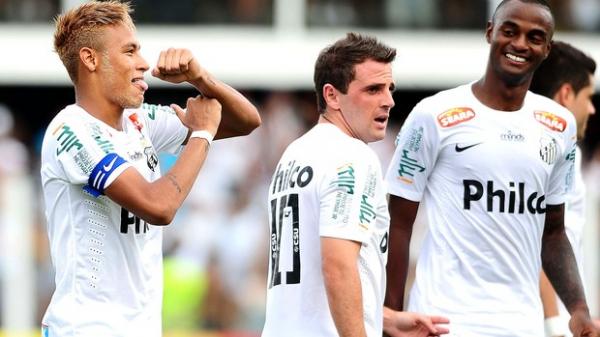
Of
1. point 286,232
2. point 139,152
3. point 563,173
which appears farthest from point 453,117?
point 139,152

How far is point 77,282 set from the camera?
18.7ft

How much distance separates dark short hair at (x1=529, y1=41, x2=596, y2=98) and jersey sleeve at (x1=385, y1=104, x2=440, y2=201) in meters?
1.30

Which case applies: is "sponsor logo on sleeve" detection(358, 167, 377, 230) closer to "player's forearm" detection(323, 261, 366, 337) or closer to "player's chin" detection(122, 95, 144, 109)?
"player's forearm" detection(323, 261, 366, 337)

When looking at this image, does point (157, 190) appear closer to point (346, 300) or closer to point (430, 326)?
point (346, 300)

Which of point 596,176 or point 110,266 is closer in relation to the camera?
point 110,266

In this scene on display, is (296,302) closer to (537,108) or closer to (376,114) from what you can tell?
(376,114)

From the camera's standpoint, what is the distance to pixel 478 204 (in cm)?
655

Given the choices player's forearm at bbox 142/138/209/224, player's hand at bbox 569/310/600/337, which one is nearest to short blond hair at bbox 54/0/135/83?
player's forearm at bbox 142/138/209/224

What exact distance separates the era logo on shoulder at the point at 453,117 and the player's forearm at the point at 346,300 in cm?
135

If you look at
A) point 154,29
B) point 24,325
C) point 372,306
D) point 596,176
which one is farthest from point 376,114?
point 154,29

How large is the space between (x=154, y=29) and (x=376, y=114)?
17.3 metres

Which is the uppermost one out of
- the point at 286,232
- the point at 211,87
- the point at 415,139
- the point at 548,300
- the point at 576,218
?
the point at 211,87

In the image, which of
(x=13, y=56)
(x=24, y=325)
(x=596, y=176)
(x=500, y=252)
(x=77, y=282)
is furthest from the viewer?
(x=13, y=56)

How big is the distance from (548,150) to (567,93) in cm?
110
